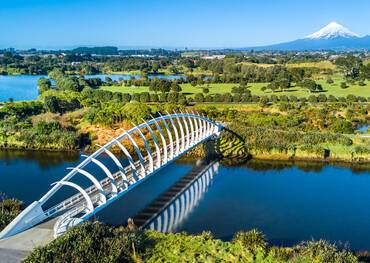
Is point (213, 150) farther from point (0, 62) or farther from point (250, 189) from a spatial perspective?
point (0, 62)

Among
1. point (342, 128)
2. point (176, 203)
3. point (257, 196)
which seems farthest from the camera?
point (342, 128)

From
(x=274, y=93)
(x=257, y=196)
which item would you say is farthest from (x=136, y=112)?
(x=274, y=93)

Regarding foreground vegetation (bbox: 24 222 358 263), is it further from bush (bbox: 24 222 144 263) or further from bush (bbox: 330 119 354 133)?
bush (bbox: 330 119 354 133)

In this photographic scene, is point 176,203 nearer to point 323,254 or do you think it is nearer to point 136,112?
point 323,254

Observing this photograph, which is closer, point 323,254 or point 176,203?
point 323,254

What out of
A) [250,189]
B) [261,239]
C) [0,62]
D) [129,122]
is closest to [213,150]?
[250,189]

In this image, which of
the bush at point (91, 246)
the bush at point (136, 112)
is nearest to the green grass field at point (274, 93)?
the bush at point (136, 112)
